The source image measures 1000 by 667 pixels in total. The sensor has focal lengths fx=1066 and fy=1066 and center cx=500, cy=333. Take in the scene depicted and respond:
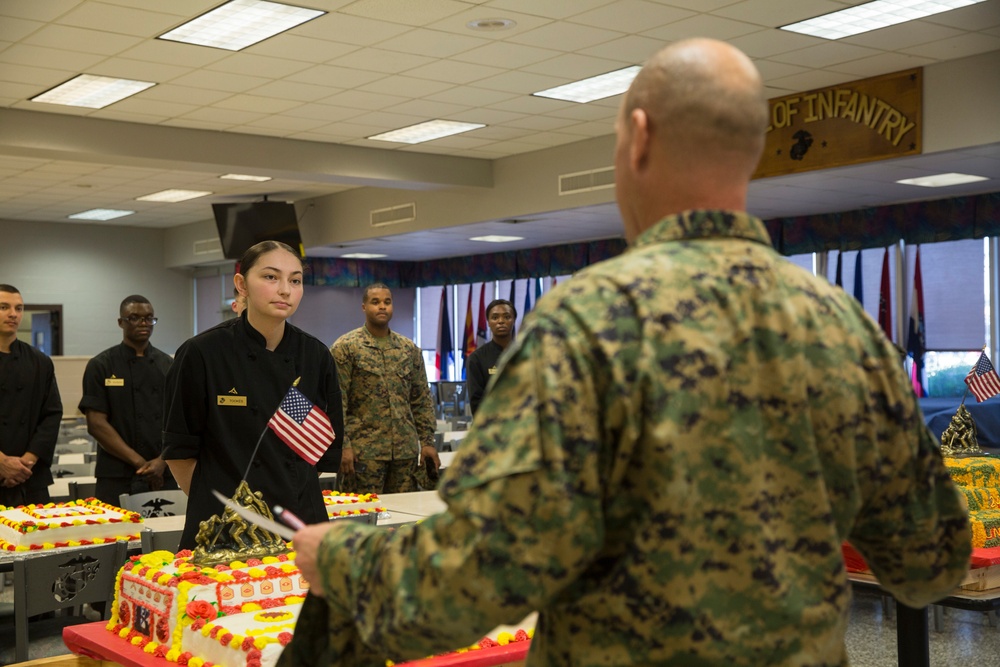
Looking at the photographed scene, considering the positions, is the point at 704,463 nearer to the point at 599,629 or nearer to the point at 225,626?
the point at 599,629

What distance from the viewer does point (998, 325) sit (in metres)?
12.0

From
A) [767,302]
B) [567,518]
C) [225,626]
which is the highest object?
[767,302]

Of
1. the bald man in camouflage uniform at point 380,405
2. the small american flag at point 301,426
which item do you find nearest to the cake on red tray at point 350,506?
the bald man in camouflage uniform at point 380,405

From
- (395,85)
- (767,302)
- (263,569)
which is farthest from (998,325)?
(767,302)

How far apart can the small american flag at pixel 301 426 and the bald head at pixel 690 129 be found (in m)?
1.92

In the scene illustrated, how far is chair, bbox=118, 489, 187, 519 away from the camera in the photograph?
5.18m

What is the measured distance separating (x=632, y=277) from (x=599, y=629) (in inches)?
15.5

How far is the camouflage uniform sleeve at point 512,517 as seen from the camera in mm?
1110

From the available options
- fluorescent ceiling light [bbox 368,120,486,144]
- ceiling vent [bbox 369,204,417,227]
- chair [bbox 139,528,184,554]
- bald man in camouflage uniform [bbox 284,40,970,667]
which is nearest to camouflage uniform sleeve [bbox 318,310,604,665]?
bald man in camouflage uniform [bbox 284,40,970,667]

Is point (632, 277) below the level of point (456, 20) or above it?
below

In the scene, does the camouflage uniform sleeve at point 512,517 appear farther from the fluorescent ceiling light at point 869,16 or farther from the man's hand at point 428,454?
the fluorescent ceiling light at point 869,16

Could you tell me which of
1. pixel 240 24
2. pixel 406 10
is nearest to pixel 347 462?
pixel 406 10

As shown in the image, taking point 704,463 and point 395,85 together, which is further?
point 395,85

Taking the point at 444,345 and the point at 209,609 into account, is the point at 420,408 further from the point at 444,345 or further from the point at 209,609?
the point at 444,345
